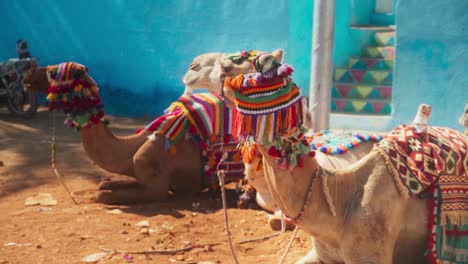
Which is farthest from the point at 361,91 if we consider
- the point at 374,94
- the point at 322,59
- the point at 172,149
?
the point at 172,149

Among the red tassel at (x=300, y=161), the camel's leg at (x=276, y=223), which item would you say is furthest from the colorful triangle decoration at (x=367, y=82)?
the red tassel at (x=300, y=161)

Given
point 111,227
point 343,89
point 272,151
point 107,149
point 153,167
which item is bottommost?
point 111,227

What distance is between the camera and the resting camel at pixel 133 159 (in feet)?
23.0

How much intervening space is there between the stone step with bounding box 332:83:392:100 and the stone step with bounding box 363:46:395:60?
0.75 m

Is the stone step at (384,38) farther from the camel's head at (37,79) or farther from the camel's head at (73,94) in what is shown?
the camel's head at (37,79)

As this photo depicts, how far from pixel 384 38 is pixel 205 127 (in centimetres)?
523

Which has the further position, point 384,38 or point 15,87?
point 15,87

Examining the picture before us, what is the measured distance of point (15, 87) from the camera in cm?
1243

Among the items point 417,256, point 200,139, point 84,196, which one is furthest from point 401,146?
point 84,196

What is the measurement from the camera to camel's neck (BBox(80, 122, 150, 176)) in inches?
277

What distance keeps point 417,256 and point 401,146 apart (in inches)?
26.2

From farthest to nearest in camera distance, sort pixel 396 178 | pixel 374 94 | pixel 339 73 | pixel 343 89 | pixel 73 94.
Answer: pixel 339 73 → pixel 343 89 → pixel 374 94 → pixel 73 94 → pixel 396 178

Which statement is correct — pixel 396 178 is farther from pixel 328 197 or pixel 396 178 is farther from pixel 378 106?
pixel 378 106

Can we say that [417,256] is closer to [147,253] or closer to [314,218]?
[314,218]
